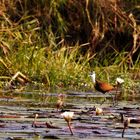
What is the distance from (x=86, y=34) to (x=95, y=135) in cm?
699

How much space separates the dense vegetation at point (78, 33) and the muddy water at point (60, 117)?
2159 mm

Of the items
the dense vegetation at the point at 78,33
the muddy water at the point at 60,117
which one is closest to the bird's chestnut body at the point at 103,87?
the muddy water at the point at 60,117

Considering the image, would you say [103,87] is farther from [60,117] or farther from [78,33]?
[78,33]

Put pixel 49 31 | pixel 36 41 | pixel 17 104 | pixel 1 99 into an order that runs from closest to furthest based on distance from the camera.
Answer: pixel 17 104 → pixel 1 99 → pixel 36 41 → pixel 49 31

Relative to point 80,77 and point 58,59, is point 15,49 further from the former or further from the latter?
point 80,77

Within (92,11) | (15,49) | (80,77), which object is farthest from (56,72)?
(92,11)

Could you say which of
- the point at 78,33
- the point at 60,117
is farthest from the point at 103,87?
the point at 78,33

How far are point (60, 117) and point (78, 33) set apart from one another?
6266 mm

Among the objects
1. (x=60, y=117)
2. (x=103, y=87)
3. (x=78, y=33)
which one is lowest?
(x=60, y=117)

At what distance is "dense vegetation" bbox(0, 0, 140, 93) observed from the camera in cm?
895

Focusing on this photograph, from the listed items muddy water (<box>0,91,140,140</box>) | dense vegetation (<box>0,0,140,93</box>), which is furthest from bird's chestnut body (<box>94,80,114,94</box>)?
dense vegetation (<box>0,0,140,93</box>)

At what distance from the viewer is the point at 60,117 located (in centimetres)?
475

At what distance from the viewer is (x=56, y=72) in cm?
801

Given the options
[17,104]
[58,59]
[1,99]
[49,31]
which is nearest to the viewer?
[17,104]
